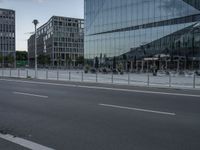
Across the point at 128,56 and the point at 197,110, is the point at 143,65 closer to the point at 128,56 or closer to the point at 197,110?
the point at 128,56

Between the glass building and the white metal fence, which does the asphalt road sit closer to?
the white metal fence

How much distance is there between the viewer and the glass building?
165 ft

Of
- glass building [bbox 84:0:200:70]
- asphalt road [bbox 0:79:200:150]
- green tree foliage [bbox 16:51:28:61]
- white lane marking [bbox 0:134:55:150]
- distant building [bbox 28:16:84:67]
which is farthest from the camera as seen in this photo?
green tree foliage [bbox 16:51:28:61]

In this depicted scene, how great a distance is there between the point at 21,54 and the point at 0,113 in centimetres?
18592

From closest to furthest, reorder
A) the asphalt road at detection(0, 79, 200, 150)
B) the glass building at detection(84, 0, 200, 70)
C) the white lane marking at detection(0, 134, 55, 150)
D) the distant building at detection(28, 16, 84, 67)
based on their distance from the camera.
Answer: the white lane marking at detection(0, 134, 55, 150) < the asphalt road at detection(0, 79, 200, 150) < the glass building at detection(84, 0, 200, 70) < the distant building at detection(28, 16, 84, 67)

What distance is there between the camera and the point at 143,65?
5609cm

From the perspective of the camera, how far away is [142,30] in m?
57.0

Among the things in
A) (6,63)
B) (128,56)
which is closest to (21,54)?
(6,63)

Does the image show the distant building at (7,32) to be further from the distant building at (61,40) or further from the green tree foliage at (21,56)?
the green tree foliage at (21,56)

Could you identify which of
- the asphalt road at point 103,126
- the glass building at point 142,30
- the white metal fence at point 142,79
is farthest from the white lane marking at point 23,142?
the glass building at point 142,30

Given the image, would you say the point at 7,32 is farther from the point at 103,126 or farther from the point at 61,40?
the point at 103,126

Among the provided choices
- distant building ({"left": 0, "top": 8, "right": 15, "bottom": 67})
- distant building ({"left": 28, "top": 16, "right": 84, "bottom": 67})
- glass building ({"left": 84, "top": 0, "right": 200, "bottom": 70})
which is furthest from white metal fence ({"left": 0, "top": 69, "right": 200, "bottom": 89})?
distant building ({"left": 0, "top": 8, "right": 15, "bottom": 67})

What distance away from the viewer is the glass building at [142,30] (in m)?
50.3

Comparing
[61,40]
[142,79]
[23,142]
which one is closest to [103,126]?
[23,142]
